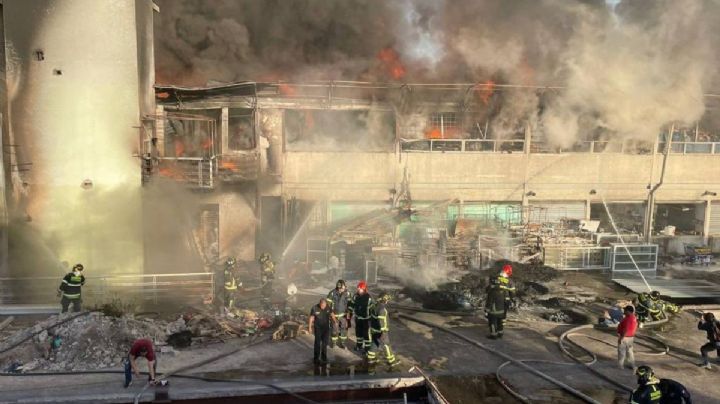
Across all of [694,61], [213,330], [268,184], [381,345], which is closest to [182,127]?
[268,184]

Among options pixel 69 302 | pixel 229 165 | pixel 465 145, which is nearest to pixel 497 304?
pixel 69 302

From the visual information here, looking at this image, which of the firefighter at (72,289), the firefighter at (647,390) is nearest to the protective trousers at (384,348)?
the firefighter at (647,390)

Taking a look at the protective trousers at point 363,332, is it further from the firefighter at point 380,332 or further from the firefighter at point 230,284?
the firefighter at point 230,284

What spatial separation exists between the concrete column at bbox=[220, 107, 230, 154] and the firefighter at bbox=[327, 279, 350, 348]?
10.6m

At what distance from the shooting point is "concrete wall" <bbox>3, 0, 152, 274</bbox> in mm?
14680

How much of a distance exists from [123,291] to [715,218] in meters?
22.5

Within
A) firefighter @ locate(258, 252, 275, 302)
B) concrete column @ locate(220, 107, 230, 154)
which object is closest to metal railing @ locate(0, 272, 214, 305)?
firefighter @ locate(258, 252, 275, 302)

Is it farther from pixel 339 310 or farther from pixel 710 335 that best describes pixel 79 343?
pixel 710 335

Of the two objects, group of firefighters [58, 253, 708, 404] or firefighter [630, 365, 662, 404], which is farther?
group of firefighters [58, 253, 708, 404]

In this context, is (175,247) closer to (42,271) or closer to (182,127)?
(42,271)

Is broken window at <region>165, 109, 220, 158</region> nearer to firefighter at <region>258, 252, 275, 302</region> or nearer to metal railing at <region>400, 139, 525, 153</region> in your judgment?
metal railing at <region>400, 139, 525, 153</region>

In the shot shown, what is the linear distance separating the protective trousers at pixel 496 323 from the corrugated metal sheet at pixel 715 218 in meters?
15.6

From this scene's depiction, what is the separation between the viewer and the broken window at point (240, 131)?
62.8 feet

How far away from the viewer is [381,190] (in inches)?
770
